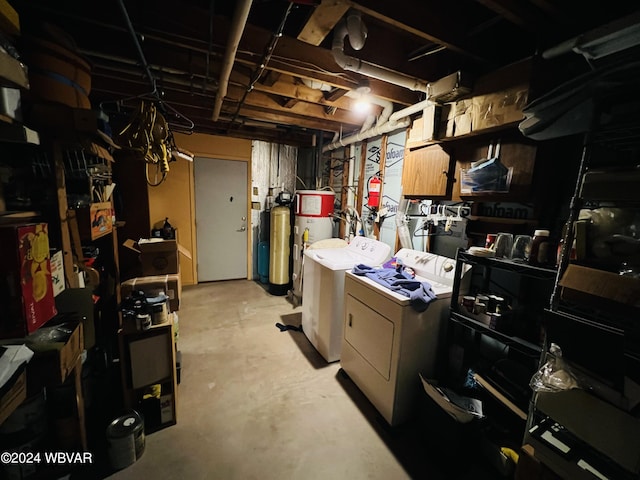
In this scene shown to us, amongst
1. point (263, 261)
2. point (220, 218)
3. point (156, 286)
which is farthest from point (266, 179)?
point (156, 286)

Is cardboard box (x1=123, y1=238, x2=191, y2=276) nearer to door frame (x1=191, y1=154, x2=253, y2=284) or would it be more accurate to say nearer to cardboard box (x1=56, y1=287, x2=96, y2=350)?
cardboard box (x1=56, y1=287, x2=96, y2=350)

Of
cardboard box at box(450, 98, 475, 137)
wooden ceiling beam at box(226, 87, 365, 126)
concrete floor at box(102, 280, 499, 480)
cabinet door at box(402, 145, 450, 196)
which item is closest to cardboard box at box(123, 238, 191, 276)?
concrete floor at box(102, 280, 499, 480)

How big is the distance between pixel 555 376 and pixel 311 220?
2893mm

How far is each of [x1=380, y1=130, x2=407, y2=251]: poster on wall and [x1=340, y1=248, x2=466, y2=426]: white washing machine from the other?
0.85 meters

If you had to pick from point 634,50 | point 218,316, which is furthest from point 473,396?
point 218,316

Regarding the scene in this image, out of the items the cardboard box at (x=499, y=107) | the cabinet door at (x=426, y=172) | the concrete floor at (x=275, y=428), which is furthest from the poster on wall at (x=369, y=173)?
the concrete floor at (x=275, y=428)

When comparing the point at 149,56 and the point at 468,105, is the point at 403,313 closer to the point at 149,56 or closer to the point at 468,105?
the point at 468,105

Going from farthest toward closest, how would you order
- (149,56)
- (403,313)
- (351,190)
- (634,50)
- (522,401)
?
(351,190), (149,56), (403,313), (522,401), (634,50)

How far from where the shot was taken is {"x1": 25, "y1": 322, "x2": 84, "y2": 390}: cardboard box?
1.08m

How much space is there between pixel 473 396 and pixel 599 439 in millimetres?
775

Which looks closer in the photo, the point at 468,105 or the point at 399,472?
the point at 399,472

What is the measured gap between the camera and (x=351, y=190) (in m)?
3.53

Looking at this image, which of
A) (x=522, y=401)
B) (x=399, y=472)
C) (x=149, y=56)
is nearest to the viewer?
(x=522, y=401)

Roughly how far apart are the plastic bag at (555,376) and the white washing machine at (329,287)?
56.5 inches
